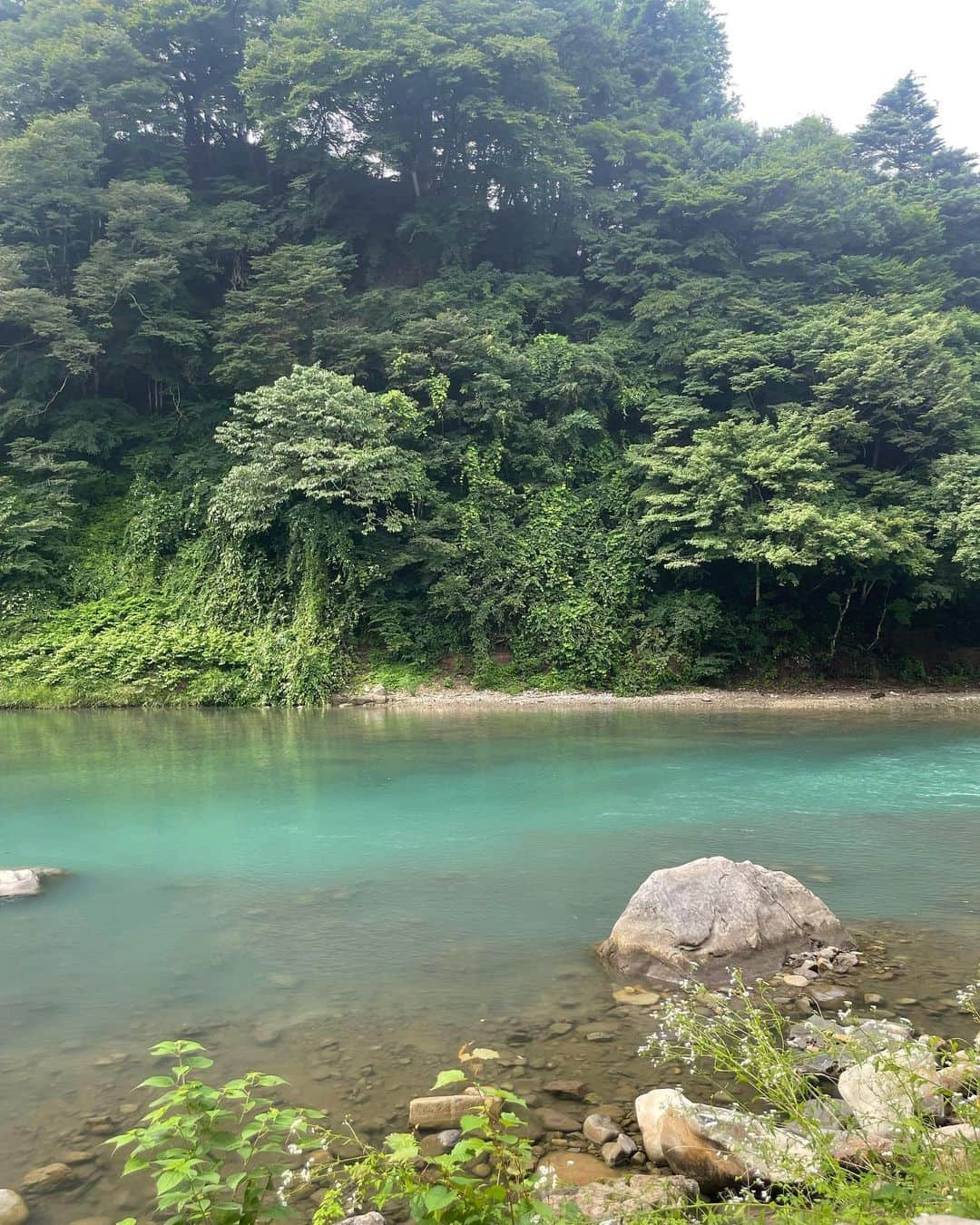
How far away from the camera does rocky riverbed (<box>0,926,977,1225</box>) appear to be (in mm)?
2920

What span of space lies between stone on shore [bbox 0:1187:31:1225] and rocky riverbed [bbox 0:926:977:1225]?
0.05 meters

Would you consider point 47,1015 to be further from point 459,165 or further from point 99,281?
point 459,165

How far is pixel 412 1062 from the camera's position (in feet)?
11.8

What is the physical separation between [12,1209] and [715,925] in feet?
11.6

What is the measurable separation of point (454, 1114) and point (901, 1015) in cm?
228

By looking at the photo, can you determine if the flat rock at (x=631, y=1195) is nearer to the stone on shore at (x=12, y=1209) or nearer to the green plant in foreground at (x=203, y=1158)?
the green plant in foreground at (x=203, y=1158)

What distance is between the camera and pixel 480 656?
18359mm

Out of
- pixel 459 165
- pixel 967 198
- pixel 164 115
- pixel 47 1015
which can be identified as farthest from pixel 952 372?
pixel 164 115

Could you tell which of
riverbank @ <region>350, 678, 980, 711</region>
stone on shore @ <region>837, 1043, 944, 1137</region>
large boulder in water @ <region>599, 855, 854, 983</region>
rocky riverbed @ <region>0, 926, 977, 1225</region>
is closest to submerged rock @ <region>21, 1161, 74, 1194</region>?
rocky riverbed @ <region>0, 926, 977, 1225</region>

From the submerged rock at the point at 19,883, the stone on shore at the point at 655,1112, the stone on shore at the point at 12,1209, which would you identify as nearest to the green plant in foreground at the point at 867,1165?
the stone on shore at the point at 655,1112

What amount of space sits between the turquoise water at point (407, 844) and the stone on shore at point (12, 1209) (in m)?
1.30

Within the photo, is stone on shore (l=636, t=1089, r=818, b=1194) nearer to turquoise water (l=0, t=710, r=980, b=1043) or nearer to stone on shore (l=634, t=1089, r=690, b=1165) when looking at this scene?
stone on shore (l=634, t=1089, r=690, b=1165)

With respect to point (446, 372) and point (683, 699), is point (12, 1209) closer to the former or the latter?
point (683, 699)

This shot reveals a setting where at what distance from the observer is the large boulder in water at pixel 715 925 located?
453 centimetres
